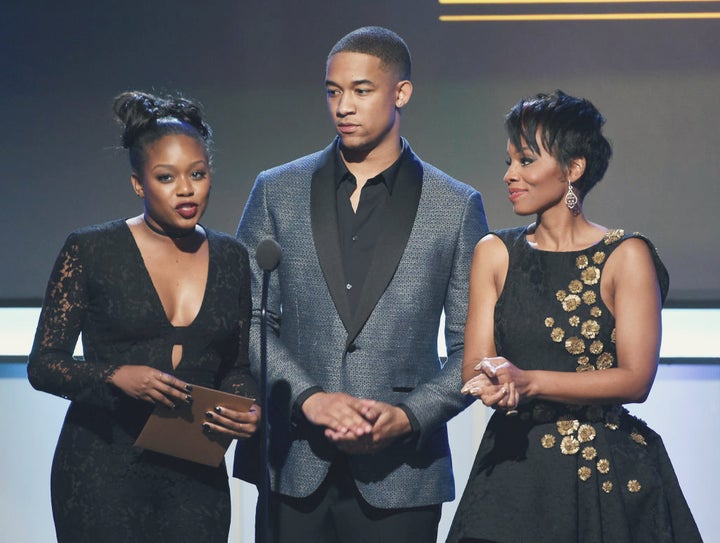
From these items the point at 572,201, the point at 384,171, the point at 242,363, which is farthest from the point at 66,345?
the point at 572,201

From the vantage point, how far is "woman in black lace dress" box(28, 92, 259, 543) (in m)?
2.81

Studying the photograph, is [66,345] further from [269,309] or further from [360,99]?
[360,99]

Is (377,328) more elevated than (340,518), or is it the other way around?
(377,328)

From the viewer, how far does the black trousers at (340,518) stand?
310cm

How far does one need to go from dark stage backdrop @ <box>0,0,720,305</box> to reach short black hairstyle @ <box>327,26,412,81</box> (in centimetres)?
124

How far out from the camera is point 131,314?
2920 mm

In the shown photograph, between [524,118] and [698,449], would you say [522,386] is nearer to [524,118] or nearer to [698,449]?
[524,118]

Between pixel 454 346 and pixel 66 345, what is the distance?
3.51ft

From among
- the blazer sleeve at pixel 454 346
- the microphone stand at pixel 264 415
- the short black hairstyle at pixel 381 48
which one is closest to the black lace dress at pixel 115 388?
the microphone stand at pixel 264 415

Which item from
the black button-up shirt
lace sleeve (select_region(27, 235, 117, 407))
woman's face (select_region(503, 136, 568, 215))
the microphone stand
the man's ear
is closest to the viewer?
the microphone stand

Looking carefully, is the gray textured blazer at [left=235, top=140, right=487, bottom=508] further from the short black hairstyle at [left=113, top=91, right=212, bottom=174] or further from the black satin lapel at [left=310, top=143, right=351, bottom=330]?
the short black hairstyle at [left=113, top=91, right=212, bottom=174]

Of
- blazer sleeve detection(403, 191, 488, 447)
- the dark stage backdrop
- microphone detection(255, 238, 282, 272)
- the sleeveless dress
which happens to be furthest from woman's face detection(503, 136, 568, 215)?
the dark stage backdrop

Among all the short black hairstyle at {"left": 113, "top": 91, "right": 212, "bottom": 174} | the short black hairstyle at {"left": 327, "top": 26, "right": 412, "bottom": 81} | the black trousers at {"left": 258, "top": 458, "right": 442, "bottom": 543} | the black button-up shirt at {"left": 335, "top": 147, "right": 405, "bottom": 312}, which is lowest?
the black trousers at {"left": 258, "top": 458, "right": 442, "bottom": 543}

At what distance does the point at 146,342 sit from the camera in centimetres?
294
